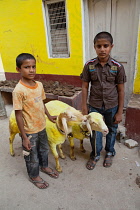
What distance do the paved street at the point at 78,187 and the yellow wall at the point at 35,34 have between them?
2.84 meters

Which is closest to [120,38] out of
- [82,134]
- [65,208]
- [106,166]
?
[82,134]

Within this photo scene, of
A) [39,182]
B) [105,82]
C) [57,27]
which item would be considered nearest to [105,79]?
[105,82]

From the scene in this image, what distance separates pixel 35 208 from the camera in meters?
2.20

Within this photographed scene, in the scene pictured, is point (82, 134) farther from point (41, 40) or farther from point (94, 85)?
point (41, 40)

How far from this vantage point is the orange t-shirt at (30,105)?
6.40 ft

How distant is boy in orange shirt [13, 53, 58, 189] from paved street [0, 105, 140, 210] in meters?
0.21

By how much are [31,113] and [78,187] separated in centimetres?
139

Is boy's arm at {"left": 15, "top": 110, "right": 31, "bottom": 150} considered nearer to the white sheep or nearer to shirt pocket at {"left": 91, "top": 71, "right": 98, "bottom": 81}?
the white sheep

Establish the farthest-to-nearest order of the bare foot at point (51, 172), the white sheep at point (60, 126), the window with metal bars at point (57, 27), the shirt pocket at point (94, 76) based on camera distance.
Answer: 1. the window with metal bars at point (57, 27)
2. the bare foot at point (51, 172)
3. the shirt pocket at point (94, 76)
4. the white sheep at point (60, 126)

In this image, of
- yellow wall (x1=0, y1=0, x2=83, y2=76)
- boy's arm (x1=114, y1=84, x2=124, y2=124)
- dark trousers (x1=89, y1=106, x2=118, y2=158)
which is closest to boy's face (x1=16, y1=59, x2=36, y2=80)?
dark trousers (x1=89, y1=106, x2=118, y2=158)

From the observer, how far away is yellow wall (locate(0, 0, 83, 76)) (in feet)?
14.3

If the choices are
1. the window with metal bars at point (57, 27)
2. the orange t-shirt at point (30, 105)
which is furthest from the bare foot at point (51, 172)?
the window with metal bars at point (57, 27)

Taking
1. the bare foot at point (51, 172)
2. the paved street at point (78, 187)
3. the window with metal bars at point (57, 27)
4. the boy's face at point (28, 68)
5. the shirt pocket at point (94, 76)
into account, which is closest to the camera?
the boy's face at point (28, 68)

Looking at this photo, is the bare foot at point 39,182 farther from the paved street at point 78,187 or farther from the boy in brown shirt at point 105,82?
the boy in brown shirt at point 105,82
